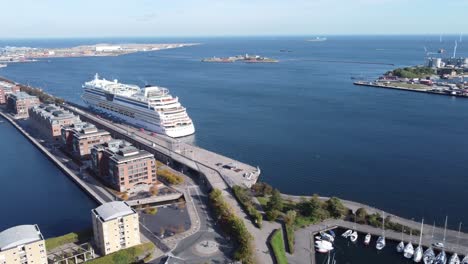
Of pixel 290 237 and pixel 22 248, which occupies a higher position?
pixel 22 248

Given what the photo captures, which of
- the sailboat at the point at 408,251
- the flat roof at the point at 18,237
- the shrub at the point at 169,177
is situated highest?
the flat roof at the point at 18,237

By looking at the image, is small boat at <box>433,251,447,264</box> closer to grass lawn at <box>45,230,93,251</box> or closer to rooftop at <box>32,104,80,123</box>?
grass lawn at <box>45,230,93,251</box>

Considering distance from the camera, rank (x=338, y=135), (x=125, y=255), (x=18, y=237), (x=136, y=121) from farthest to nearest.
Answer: (x=136, y=121) → (x=338, y=135) → (x=125, y=255) → (x=18, y=237)

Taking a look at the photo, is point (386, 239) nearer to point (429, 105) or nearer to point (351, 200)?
point (351, 200)

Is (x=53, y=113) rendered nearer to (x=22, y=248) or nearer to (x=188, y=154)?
(x=188, y=154)

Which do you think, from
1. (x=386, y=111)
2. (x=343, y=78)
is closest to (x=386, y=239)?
(x=386, y=111)

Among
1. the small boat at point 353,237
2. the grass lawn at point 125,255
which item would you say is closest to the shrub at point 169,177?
the grass lawn at point 125,255

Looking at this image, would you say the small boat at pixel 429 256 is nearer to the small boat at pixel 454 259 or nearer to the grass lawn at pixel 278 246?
the small boat at pixel 454 259

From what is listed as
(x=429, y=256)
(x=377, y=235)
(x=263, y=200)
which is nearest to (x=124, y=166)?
(x=263, y=200)
